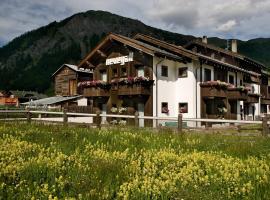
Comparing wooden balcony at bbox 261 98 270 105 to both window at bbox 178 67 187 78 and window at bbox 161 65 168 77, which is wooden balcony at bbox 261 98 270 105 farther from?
window at bbox 161 65 168 77

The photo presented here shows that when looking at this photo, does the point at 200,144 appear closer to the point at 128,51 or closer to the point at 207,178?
the point at 207,178

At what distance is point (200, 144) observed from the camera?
11898mm

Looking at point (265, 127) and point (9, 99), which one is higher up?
point (9, 99)

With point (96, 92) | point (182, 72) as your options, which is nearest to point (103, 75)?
point (96, 92)

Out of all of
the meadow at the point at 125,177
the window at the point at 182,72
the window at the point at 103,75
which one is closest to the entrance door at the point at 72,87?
the window at the point at 103,75

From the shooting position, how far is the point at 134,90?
1303 inches

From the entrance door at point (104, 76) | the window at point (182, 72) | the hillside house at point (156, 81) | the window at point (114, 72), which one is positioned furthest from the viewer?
the entrance door at point (104, 76)

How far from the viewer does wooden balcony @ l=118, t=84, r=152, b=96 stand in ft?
107

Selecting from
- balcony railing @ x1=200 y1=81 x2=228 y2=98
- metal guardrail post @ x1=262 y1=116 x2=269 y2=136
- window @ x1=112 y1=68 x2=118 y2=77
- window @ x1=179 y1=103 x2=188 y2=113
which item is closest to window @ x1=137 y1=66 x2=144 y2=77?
window @ x1=112 y1=68 x2=118 y2=77

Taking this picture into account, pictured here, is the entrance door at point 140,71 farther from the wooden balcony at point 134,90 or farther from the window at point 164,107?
the window at point 164,107

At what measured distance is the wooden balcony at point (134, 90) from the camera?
1282 inches

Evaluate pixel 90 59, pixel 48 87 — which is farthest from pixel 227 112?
pixel 48 87

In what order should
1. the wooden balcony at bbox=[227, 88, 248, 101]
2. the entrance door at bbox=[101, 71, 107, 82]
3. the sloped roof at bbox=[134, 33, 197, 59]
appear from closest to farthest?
the sloped roof at bbox=[134, 33, 197, 59] < the wooden balcony at bbox=[227, 88, 248, 101] < the entrance door at bbox=[101, 71, 107, 82]

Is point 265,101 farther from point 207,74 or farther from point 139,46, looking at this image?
point 139,46
